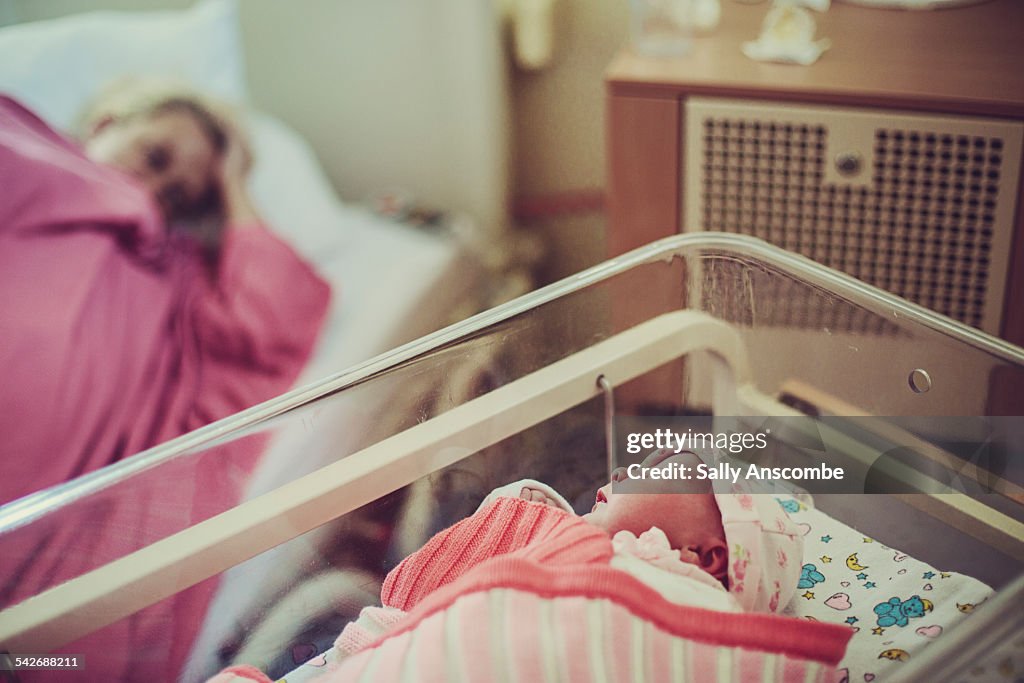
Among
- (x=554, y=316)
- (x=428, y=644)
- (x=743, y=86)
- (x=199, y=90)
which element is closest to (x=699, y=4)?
(x=743, y=86)

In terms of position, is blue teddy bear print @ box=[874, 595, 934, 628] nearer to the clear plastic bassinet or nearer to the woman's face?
the clear plastic bassinet

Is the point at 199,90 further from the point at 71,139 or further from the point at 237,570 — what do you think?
the point at 237,570

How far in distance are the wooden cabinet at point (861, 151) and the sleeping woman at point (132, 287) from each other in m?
0.50

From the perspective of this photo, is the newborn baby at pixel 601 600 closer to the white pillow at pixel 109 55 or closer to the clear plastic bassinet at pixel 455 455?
the clear plastic bassinet at pixel 455 455

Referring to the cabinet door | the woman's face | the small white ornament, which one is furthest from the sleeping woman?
the small white ornament

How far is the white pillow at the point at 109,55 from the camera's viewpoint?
1.43m

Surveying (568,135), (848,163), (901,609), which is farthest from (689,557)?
(568,135)

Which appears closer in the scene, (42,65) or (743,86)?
(743,86)

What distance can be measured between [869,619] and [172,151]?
3.80ft

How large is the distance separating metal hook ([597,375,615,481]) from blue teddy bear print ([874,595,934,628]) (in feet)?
0.68

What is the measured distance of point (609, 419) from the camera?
76 cm

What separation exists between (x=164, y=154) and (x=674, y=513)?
1.06m

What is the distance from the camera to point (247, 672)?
62cm

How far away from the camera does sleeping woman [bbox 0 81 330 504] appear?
112 centimetres
